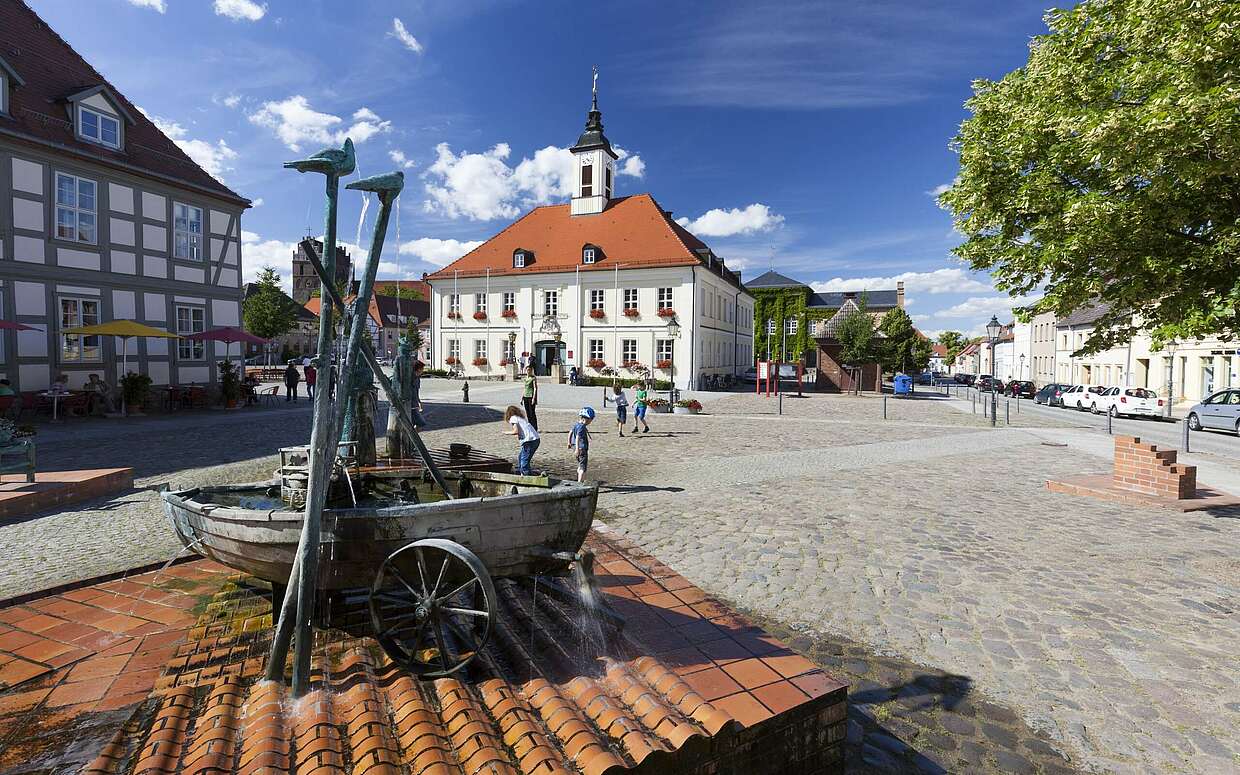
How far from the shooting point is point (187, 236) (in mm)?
20641

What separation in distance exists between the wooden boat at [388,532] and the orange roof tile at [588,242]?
112ft

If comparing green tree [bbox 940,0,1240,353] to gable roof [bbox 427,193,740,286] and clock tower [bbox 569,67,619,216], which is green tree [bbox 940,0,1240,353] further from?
clock tower [bbox 569,67,619,216]

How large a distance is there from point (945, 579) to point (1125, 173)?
204 inches

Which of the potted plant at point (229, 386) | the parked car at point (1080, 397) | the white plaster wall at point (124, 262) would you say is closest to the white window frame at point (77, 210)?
the white plaster wall at point (124, 262)

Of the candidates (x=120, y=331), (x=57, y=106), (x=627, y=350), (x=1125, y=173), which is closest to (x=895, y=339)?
(x=627, y=350)

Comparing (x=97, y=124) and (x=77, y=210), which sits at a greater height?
(x=97, y=124)

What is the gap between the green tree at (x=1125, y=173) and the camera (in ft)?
19.7

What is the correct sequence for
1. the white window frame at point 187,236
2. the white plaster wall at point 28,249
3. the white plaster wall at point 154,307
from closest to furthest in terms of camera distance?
the white plaster wall at point 28,249, the white plaster wall at point 154,307, the white window frame at point 187,236

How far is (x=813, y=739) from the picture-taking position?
2748 mm

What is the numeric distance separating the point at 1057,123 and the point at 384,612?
922cm

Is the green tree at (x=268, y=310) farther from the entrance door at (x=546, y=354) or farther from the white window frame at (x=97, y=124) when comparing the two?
the white window frame at (x=97, y=124)

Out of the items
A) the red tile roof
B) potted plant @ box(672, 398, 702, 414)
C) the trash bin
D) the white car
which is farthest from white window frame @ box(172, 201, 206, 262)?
the trash bin

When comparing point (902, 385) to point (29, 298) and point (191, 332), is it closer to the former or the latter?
point (191, 332)

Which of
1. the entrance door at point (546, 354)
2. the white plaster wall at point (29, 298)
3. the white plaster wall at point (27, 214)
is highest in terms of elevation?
the white plaster wall at point (27, 214)
